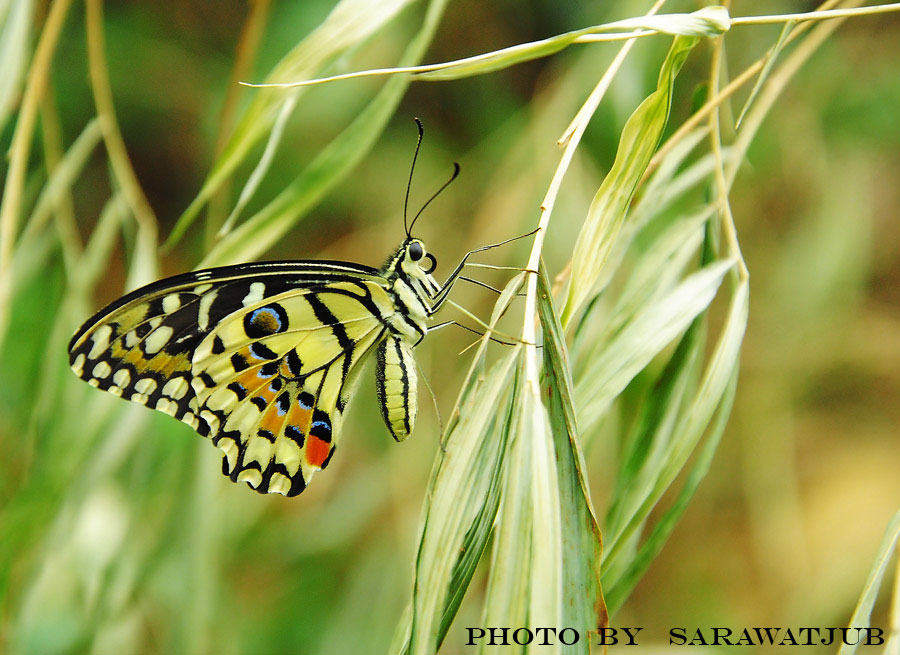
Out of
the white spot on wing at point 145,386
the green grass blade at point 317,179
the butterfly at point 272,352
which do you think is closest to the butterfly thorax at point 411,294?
the butterfly at point 272,352

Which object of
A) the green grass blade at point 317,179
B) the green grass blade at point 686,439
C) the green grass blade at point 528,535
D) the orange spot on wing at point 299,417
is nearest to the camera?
the green grass blade at point 528,535

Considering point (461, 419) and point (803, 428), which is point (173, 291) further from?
point (803, 428)

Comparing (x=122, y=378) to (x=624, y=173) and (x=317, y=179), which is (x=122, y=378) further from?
(x=624, y=173)

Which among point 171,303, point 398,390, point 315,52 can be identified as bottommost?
point 398,390

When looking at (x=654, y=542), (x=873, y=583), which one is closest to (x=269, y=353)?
(x=654, y=542)

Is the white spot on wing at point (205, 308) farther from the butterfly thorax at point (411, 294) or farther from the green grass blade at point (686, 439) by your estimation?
the green grass blade at point (686, 439)
